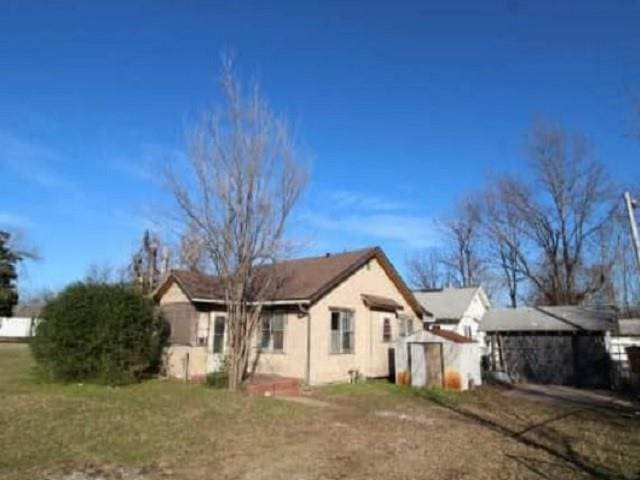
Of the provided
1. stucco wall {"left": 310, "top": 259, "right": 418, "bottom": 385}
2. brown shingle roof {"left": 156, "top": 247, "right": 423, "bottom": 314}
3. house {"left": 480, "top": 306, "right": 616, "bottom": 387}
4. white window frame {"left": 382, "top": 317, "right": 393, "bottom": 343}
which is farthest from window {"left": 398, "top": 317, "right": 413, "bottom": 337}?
house {"left": 480, "top": 306, "right": 616, "bottom": 387}

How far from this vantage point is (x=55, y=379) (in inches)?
641

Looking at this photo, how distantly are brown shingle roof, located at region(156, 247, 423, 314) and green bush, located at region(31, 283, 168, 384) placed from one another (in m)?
2.66

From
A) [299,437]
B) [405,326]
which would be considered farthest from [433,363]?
[299,437]

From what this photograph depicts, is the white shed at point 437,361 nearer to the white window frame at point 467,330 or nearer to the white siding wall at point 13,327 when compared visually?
the white window frame at point 467,330

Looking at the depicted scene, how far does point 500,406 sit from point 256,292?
319 inches

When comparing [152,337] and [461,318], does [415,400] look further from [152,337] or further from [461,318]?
[461,318]

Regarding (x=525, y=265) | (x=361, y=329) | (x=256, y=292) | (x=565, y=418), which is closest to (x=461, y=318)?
(x=525, y=265)

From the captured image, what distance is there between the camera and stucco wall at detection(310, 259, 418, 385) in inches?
723

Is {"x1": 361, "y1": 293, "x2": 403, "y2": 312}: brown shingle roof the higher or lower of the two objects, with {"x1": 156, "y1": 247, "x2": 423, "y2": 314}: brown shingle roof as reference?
lower

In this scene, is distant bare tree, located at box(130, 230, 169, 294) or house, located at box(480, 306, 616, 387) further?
distant bare tree, located at box(130, 230, 169, 294)

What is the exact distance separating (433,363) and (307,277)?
550cm

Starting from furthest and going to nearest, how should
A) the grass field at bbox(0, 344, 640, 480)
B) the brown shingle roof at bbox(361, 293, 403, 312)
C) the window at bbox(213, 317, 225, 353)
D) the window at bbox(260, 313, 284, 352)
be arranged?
the brown shingle roof at bbox(361, 293, 403, 312) → the window at bbox(213, 317, 225, 353) → the window at bbox(260, 313, 284, 352) → the grass field at bbox(0, 344, 640, 480)

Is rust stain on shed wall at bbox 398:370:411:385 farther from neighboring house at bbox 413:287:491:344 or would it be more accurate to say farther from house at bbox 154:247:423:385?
neighboring house at bbox 413:287:491:344

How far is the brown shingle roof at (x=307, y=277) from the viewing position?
18703 millimetres
